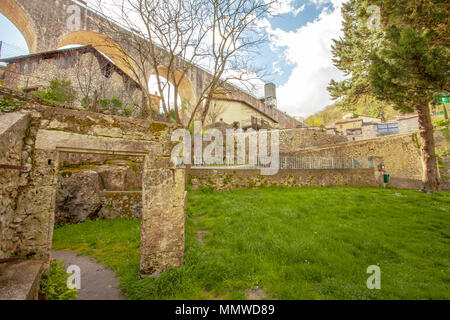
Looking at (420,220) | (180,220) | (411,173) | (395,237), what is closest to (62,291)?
(180,220)

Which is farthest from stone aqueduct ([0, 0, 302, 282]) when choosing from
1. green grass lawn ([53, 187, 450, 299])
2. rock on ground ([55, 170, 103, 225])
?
rock on ground ([55, 170, 103, 225])

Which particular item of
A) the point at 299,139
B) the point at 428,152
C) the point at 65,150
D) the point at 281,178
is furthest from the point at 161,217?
the point at 299,139

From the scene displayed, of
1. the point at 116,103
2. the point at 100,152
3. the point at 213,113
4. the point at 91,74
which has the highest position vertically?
the point at 213,113

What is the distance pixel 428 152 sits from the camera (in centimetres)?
1034

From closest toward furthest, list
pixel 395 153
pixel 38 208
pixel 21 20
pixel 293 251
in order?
pixel 38 208 < pixel 293 251 < pixel 21 20 < pixel 395 153

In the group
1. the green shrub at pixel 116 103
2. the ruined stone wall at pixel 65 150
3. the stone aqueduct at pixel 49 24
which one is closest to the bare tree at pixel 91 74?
the green shrub at pixel 116 103

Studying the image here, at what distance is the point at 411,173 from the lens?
1519cm

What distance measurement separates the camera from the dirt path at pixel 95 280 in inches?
119

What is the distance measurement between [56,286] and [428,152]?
15.7 meters

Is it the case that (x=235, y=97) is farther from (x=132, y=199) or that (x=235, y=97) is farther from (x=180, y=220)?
(x=180, y=220)

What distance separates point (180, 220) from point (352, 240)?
13.2ft

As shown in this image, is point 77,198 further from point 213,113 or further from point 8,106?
point 213,113

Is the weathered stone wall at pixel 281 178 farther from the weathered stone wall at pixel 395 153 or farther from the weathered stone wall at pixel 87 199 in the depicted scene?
the weathered stone wall at pixel 87 199

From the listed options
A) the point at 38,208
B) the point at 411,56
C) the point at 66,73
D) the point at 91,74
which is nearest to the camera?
the point at 38,208
